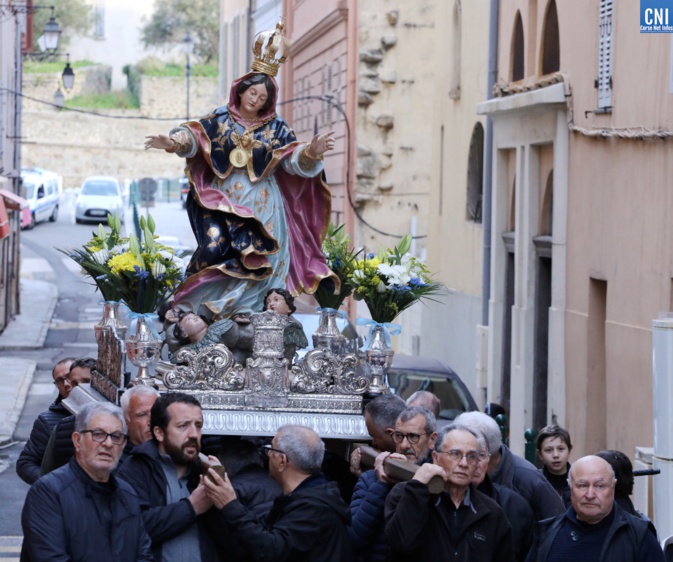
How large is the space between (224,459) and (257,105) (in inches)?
91.5

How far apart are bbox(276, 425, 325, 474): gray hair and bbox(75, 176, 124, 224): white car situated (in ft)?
145

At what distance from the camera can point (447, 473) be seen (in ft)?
20.9

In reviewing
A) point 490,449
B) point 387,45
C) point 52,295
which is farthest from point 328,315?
point 52,295

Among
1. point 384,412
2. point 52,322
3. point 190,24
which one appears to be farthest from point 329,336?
point 190,24

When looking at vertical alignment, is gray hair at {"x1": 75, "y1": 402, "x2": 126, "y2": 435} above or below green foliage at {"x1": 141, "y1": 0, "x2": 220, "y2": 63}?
below

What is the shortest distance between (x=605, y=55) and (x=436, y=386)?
352cm

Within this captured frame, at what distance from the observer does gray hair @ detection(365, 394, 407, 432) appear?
7320mm

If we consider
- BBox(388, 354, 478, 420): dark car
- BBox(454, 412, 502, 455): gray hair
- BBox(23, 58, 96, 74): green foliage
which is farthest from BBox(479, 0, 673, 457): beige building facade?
BBox(23, 58, 96, 74): green foliage

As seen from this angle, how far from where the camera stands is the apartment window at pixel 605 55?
14.7 meters

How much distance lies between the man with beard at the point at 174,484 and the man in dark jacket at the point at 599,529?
56.8 inches

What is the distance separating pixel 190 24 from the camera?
79.8 m

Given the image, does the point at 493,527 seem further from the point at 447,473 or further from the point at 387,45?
the point at 387,45

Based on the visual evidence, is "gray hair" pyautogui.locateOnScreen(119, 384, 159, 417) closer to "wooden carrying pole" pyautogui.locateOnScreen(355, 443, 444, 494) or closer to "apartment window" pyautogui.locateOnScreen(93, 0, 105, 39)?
"wooden carrying pole" pyautogui.locateOnScreen(355, 443, 444, 494)

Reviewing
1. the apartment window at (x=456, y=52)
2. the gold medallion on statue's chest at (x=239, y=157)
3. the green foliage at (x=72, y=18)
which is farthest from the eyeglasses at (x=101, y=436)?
the green foliage at (x=72, y=18)
